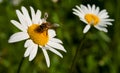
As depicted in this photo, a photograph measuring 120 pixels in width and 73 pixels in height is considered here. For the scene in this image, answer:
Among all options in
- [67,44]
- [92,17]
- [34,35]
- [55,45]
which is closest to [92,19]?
[92,17]

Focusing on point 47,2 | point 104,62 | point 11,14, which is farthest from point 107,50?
point 11,14

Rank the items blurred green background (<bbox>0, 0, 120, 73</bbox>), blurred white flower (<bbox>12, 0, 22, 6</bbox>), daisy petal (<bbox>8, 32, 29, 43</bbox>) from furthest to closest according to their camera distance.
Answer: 1. blurred white flower (<bbox>12, 0, 22, 6</bbox>)
2. blurred green background (<bbox>0, 0, 120, 73</bbox>)
3. daisy petal (<bbox>8, 32, 29, 43</bbox>)

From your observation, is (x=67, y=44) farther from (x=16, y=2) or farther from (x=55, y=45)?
(x=55, y=45)

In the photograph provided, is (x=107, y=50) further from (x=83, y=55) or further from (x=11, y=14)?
(x=11, y=14)

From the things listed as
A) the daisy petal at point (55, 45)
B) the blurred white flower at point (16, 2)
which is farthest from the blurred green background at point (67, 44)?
the daisy petal at point (55, 45)

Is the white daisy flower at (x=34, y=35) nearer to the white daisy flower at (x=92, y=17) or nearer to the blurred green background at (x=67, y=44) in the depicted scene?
the white daisy flower at (x=92, y=17)

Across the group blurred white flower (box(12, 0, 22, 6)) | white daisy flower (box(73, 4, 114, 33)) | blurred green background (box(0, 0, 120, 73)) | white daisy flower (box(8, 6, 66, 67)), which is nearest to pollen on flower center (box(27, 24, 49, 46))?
white daisy flower (box(8, 6, 66, 67))

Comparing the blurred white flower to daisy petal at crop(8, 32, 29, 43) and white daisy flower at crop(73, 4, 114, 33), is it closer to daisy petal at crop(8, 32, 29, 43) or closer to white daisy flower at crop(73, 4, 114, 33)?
white daisy flower at crop(73, 4, 114, 33)
